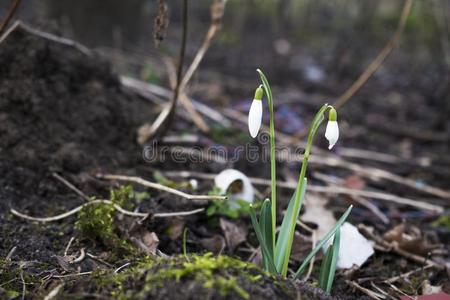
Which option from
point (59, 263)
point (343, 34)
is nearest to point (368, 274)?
point (59, 263)

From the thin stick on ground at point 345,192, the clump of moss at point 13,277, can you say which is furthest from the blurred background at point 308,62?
the clump of moss at point 13,277

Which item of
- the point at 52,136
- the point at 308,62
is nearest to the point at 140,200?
the point at 52,136

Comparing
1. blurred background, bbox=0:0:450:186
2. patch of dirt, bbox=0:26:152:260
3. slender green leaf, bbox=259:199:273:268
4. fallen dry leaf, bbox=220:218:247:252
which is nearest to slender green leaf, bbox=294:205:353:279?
slender green leaf, bbox=259:199:273:268

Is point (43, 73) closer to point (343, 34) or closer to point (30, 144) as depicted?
point (30, 144)

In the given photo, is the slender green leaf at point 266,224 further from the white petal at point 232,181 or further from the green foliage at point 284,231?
the white petal at point 232,181

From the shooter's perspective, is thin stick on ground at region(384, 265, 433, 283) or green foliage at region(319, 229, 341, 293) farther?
thin stick on ground at region(384, 265, 433, 283)

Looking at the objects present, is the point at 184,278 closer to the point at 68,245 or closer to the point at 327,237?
the point at 327,237

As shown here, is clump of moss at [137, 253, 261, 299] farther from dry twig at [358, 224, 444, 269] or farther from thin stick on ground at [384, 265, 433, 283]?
dry twig at [358, 224, 444, 269]
